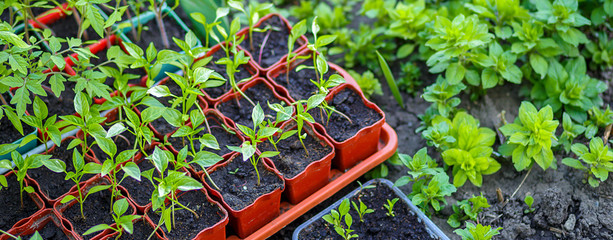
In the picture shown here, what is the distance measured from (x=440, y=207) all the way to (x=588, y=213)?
0.52 metres

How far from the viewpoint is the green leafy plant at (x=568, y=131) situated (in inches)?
84.0

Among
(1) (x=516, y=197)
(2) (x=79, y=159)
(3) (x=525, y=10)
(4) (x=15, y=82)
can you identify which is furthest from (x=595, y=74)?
(4) (x=15, y=82)

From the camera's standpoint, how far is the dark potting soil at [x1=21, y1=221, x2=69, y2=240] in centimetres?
177

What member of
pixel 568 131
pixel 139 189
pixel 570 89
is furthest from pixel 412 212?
pixel 139 189

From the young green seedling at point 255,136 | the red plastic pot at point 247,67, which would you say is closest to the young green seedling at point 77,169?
the young green seedling at point 255,136

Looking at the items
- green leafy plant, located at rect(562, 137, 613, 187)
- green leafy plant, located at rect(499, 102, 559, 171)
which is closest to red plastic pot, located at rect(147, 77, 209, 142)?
green leafy plant, located at rect(499, 102, 559, 171)

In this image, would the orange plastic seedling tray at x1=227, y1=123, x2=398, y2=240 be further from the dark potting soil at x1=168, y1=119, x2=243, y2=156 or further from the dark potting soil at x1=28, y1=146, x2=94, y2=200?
the dark potting soil at x1=28, y1=146, x2=94, y2=200

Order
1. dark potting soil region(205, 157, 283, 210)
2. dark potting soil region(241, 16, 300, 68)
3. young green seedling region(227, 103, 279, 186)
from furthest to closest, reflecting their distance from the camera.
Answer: dark potting soil region(241, 16, 300, 68) → dark potting soil region(205, 157, 283, 210) → young green seedling region(227, 103, 279, 186)

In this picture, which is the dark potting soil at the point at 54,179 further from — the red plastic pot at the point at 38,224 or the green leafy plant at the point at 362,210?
the green leafy plant at the point at 362,210

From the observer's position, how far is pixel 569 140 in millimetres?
2160

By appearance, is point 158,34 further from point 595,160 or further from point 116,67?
Answer: point 595,160

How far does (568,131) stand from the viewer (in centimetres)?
215

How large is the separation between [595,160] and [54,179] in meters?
1.89

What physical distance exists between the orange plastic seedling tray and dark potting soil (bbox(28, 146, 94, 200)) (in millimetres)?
574
